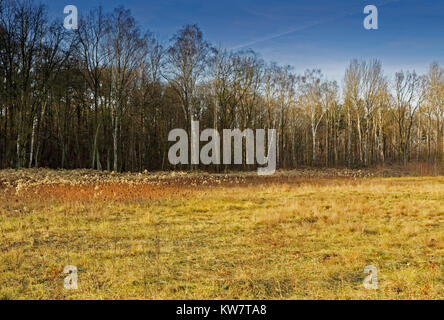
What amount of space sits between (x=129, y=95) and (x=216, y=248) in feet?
85.1

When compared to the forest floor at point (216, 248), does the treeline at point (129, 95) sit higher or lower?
higher

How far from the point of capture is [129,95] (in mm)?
30094

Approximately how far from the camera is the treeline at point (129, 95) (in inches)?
1046

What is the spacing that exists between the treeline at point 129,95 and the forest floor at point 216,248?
17053mm

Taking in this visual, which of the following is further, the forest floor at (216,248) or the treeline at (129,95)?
the treeline at (129,95)

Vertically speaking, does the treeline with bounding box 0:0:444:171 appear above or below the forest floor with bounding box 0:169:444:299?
above

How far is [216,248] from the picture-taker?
23.0ft

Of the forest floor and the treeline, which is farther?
the treeline

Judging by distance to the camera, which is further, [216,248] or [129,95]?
[129,95]

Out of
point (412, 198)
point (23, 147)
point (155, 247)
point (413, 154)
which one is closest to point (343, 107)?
point (413, 154)

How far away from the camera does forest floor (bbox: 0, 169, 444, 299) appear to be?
186 inches

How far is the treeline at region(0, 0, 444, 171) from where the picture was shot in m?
26.6

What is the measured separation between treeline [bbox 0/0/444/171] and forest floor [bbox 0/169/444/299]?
17.1m
